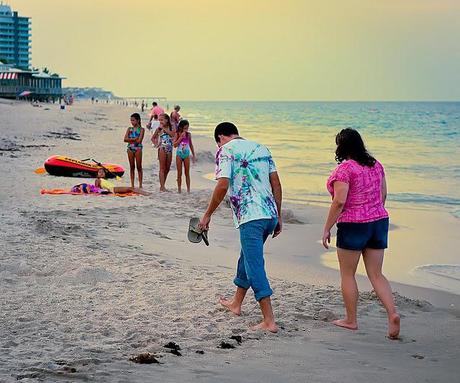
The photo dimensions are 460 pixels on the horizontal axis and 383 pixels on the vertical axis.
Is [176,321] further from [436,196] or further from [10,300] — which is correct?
[436,196]

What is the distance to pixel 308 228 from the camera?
12.2m

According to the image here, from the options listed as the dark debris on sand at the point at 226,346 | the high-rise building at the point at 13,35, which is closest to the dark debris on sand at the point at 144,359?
the dark debris on sand at the point at 226,346

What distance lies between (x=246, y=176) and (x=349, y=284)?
1209 mm

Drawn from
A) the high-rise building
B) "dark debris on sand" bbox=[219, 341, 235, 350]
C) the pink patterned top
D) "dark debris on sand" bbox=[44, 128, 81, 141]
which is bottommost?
"dark debris on sand" bbox=[44, 128, 81, 141]

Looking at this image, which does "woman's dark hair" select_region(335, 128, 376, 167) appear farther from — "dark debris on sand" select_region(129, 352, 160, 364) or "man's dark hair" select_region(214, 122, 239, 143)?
"dark debris on sand" select_region(129, 352, 160, 364)

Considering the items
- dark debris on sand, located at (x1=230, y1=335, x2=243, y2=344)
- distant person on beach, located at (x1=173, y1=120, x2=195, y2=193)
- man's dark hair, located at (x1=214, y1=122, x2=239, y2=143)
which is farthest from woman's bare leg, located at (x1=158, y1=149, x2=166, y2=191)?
dark debris on sand, located at (x1=230, y1=335, x2=243, y2=344)

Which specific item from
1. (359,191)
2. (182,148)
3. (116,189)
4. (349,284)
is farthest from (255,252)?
(182,148)

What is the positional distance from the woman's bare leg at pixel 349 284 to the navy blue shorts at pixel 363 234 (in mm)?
75

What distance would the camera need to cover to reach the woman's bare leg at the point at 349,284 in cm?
606

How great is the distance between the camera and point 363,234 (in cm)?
596

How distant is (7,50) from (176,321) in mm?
194665

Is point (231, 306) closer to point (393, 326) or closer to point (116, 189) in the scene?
point (393, 326)

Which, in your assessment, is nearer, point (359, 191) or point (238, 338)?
point (238, 338)

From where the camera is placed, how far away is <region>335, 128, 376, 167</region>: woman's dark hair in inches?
233
